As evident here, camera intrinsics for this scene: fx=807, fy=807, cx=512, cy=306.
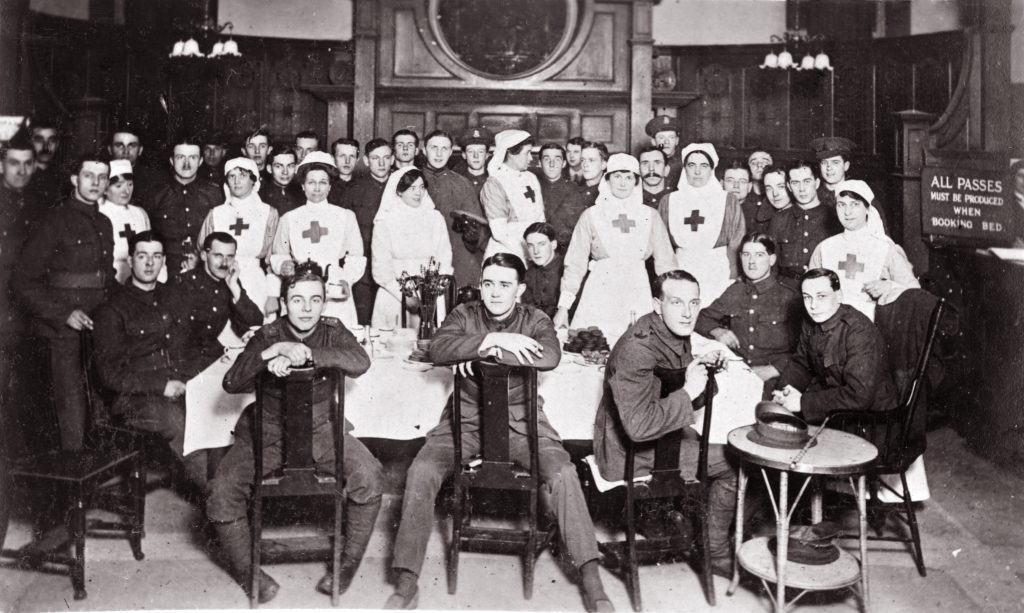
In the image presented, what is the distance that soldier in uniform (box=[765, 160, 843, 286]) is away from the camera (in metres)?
4.66

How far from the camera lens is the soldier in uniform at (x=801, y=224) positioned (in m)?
4.66

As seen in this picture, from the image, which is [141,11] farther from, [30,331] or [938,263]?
[938,263]

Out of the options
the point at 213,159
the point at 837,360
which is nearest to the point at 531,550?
the point at 837,360

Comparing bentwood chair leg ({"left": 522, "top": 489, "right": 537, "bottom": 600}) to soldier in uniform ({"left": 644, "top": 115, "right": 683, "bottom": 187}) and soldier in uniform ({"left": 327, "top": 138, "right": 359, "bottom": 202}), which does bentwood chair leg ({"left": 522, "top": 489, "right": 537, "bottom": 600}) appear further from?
soldier in uniform ({"left": 644, "top": 115, "right": 683, "bottom": 187})

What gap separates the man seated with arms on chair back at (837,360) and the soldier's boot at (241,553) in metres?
2.00

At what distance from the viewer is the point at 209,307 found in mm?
3963

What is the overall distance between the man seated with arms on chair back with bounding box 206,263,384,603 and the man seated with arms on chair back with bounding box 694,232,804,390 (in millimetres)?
1834

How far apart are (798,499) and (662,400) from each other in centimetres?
53

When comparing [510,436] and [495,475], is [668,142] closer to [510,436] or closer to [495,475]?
[510,436]

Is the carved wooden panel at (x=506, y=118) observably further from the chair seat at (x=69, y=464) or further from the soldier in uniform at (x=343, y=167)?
the chair seat at (x=69, y=464)

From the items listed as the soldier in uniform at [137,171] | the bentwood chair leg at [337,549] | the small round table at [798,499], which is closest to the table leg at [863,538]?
the small round table at [798,499]

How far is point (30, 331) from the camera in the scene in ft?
12.2

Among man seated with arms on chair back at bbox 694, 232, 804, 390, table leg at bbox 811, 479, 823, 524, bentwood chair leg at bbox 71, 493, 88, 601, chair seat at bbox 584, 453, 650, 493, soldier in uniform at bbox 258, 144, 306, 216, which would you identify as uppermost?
soldier in uniform at bbox 258, 144, 306, 216

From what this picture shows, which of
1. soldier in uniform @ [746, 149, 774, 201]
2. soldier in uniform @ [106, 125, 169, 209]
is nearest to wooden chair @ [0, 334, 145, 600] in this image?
soldier in uniform @ [106, 125, 169, 209]
